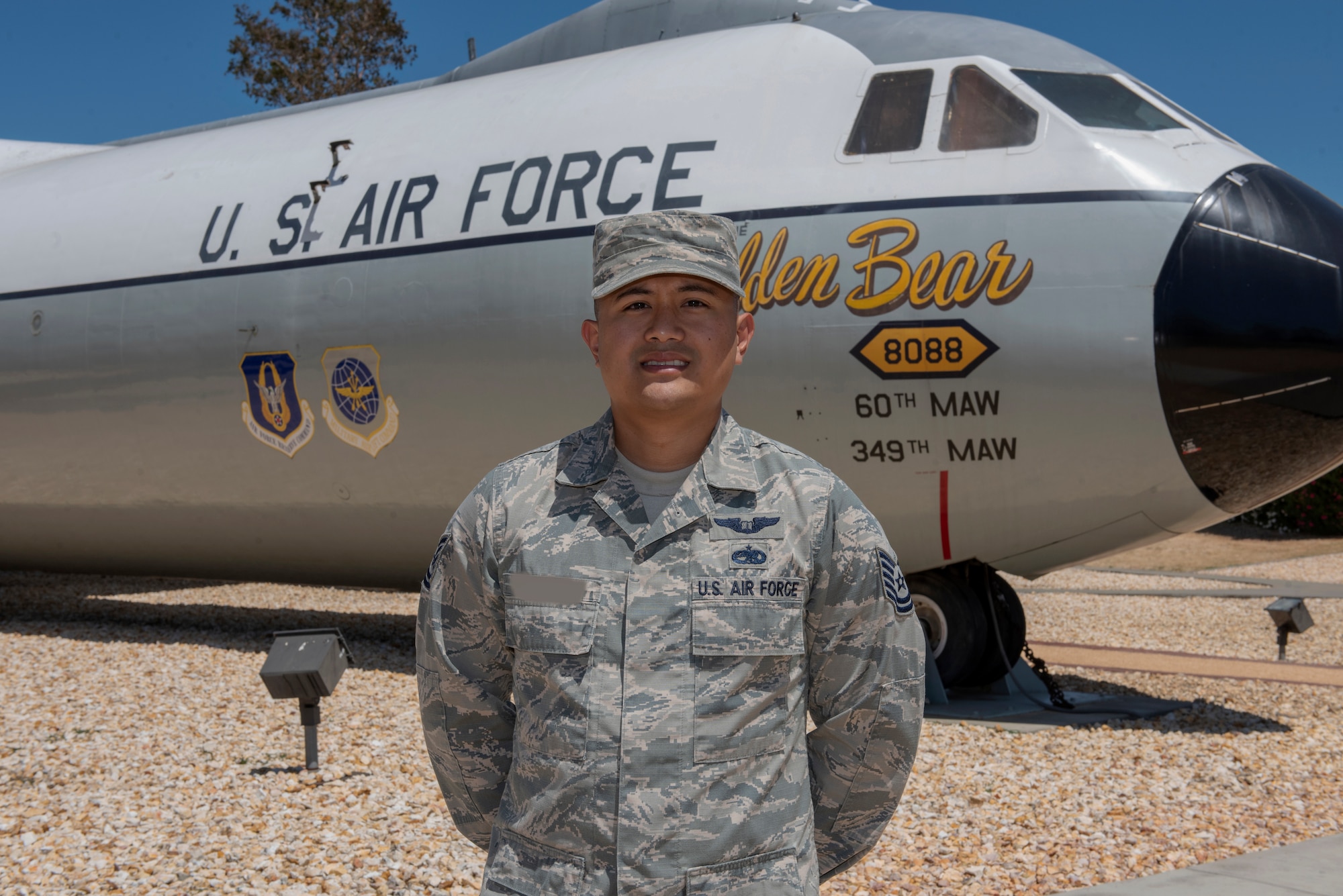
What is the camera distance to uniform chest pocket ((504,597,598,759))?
227 cm

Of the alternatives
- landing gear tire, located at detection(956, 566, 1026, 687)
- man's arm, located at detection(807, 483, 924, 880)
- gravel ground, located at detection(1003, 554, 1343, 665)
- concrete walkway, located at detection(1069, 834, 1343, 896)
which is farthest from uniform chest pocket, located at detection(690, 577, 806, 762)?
gravel ground, located at detection(1003, 554, 1343, 665)

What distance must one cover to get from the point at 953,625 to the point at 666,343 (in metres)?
6.24

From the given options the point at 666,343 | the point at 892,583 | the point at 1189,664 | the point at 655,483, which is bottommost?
the point at 1189,664

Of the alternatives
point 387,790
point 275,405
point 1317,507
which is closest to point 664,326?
point 387,790

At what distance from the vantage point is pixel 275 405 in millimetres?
9273

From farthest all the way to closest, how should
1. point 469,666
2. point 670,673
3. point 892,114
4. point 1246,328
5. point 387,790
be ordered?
1. point 892,114
2. point 1246,328
3. point 387,790
4. point 469,666
5. point 670,673

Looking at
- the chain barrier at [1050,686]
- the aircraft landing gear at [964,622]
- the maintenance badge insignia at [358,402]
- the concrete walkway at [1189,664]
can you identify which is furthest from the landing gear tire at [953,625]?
the maintenance badge insignia at [358,402]

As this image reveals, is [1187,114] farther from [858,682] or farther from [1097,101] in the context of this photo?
[858,682]

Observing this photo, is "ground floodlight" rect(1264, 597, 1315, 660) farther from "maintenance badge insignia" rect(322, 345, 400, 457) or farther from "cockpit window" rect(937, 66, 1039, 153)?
"maintenance badge insignia" rect(322, 345, 400, 457)

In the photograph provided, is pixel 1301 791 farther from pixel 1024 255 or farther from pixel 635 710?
pixel 635 710

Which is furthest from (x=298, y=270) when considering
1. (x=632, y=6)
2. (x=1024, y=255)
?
(x=1024, y=255)

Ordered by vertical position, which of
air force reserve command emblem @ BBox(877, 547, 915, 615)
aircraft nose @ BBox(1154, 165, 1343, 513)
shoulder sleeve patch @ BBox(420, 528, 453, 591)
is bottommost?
air force reserve command emblem @ BBox(877, 547, 915, 615)

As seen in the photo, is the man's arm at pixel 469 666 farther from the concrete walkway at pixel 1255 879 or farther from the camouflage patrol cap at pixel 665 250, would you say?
the concrete walkway at pixel 1255 879

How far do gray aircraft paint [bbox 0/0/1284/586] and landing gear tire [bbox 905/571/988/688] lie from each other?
0.49m
